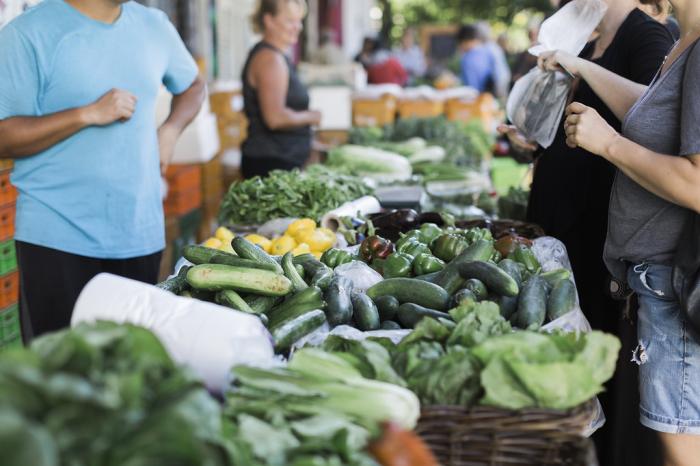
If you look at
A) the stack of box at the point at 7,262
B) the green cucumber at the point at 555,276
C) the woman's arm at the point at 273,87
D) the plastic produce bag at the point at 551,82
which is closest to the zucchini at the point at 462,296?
the green cucumber at the point at 555,276

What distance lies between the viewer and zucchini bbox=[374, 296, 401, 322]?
8.36 feet

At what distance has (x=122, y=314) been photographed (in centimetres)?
188

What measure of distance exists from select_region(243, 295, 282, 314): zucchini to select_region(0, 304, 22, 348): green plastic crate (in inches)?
74.4

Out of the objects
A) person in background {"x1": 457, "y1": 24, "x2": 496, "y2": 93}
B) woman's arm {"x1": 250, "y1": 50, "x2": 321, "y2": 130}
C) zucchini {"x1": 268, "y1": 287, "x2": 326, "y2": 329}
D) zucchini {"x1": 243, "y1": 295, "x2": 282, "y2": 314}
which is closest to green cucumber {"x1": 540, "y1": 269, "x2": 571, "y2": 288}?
zucchini {"x1": 268, "y1": 287, "x2": 326, "y2": 329}

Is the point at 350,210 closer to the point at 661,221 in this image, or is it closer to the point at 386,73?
the point at 661,221

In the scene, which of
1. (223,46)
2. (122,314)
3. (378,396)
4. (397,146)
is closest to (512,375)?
(378,396)

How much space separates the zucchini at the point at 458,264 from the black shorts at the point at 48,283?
1.50 m

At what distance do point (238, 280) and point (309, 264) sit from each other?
38cm

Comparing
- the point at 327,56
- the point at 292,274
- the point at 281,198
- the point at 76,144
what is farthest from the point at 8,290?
the point at 327,56

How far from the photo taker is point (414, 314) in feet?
7.95

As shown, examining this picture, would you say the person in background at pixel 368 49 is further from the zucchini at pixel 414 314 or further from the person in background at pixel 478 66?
the zucchini at pixel 414 314

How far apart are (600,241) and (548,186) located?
36cm

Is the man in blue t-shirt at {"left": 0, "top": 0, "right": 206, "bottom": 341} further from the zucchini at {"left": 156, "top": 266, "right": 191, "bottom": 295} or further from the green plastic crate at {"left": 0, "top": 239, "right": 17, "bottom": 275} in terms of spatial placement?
the zucchini at {"left": 156, "top": 266, "right": 191, "bottom": 295}

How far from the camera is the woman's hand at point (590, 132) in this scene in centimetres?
259
